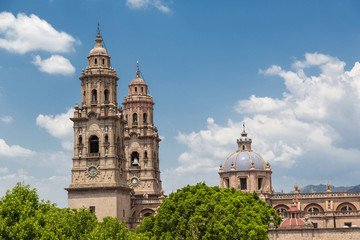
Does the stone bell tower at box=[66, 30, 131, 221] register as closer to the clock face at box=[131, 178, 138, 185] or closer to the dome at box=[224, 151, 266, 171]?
the clock face at box=[131, 178, 138, 185]

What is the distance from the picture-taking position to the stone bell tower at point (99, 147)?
9069 cm

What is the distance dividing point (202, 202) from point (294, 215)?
16.1 meters

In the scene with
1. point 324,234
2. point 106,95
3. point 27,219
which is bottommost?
point 324,234

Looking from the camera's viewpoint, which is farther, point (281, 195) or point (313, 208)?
point (281, 195)

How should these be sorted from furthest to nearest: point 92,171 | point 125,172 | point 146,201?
point 146,201, point 125,172, point 92,171

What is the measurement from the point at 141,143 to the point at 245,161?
19.7 metres

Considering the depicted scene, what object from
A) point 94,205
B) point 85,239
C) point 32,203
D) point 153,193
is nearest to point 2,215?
point 32,203

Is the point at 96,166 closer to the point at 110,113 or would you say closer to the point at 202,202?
the point at 110,113

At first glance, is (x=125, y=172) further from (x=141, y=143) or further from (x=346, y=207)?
(x=346, y=207)

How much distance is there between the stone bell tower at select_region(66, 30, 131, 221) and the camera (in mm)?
90688

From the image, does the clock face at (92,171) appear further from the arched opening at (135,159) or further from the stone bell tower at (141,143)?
the arched opening at (135,159)

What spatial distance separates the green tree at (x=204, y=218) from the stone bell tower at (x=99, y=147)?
14.7 meters

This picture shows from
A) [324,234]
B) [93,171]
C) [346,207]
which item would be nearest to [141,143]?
[93,171]

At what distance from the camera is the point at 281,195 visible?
108000 millimetres
